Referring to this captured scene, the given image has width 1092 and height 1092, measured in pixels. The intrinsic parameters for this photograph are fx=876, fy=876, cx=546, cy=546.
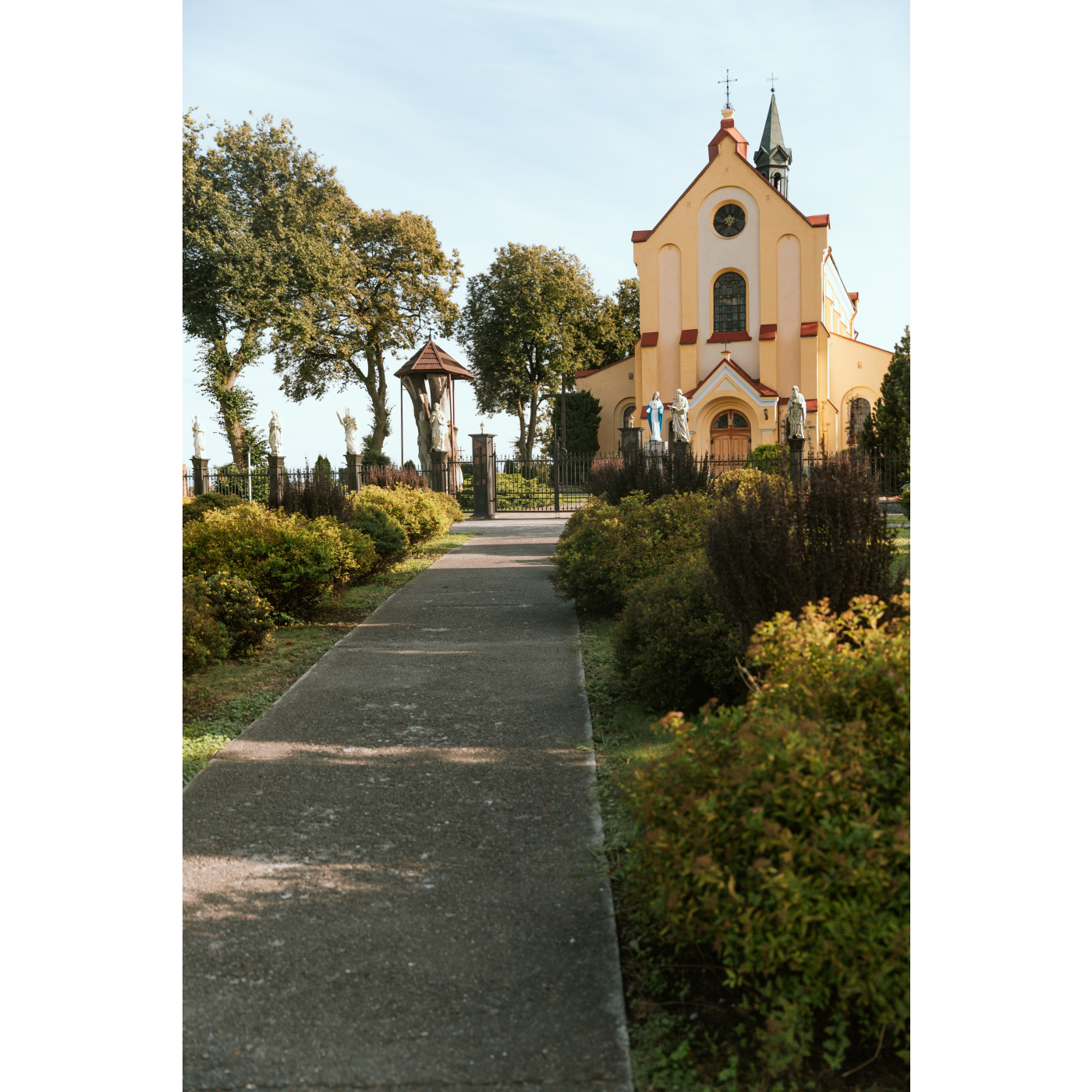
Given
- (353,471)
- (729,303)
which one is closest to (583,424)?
(729,303)

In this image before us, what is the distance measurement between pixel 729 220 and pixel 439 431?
1586cm

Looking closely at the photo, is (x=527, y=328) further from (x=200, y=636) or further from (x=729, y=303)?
Answer: (x=200, y=636)

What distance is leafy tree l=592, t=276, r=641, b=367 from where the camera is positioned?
45281 mm

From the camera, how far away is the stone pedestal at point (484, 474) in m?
Result: 24.8

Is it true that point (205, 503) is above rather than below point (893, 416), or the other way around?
below

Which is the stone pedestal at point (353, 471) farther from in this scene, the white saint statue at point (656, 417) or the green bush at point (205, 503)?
the white saint statue at point (656, 417)

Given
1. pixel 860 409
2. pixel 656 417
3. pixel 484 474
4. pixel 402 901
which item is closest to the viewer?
pixel 402 901

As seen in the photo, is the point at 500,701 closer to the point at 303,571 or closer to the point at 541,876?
the point at 541,876

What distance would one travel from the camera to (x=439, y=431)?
26484mm

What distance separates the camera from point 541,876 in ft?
11.0

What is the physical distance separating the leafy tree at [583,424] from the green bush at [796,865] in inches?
1425

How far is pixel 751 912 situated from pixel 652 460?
10923mm

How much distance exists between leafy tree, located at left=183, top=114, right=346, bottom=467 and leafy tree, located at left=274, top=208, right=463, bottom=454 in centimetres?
218

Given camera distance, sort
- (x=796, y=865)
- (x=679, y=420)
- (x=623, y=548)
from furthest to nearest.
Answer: (x=679, y=420) < (x=623, y=548) < (x=796, y=865)
